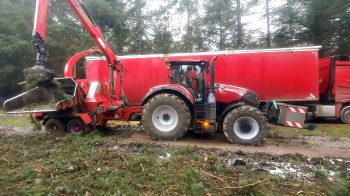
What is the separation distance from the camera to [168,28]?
3166 centimetres

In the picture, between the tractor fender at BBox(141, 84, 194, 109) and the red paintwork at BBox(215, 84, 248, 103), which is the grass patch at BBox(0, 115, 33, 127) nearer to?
the tractor fender at BBox(141, 84, 194, 109)

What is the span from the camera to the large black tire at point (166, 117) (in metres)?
9.52

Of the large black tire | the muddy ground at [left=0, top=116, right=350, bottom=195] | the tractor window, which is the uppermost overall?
the tractor window

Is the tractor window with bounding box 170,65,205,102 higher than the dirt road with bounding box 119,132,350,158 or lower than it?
higher

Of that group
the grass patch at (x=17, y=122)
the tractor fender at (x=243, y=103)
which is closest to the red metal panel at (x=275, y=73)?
the tractor fender at (x=243, y=103)

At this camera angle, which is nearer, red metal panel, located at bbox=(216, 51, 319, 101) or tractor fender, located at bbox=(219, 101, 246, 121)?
tractor fender, located at bbox=(219, 101, 246, 121)

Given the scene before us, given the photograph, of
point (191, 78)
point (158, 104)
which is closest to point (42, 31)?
point (158, 104)

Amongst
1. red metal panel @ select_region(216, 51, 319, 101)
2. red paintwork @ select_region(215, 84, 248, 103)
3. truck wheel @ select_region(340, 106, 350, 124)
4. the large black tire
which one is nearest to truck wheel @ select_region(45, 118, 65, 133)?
the large black tire

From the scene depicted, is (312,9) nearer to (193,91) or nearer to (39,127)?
(193,91)

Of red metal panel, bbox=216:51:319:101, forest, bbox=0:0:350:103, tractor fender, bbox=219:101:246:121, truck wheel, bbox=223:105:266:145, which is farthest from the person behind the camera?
forest, bbox=0:0:350:103

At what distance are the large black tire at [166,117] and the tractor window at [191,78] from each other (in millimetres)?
586

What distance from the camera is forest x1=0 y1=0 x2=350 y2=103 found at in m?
22.7

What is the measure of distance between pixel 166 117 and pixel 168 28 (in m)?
22.8

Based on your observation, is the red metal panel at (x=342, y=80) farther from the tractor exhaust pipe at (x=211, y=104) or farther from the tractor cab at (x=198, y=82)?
the tractor exhaust pipe at (x=211, y=104)
